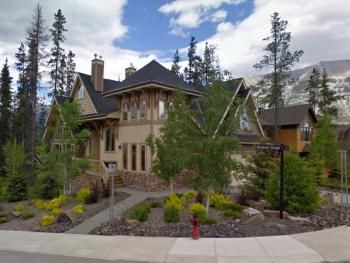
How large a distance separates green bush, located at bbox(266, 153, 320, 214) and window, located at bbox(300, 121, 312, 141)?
76.9ft

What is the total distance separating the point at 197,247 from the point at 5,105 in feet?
136

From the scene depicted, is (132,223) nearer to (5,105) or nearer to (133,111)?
(133,111)

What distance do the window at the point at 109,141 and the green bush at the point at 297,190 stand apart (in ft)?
46.0

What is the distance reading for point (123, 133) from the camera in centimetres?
2297

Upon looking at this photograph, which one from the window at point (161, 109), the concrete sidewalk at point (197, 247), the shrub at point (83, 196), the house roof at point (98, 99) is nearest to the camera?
the concrete sidewalk at point (197, 247)

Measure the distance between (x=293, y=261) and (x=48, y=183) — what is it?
15.8m

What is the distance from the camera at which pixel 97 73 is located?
90.1 feet

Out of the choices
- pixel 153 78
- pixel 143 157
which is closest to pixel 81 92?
pixel 153 78

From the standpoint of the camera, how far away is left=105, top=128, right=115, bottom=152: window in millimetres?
24109

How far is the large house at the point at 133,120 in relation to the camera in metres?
20.8

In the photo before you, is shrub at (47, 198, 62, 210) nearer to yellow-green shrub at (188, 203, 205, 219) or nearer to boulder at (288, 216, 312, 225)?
yellow-green shrub at (188, 203, 205, 219)

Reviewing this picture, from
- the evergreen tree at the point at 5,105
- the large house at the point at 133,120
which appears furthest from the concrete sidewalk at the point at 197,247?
the evergreen tree at the point at 5,105

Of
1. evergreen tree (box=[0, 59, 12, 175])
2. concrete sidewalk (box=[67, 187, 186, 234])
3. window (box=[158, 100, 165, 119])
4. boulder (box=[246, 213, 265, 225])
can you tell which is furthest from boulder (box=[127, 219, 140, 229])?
evergreen tree (box=[0, 59, 12, 175])

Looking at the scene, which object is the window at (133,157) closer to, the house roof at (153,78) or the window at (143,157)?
the window at (143,157)
